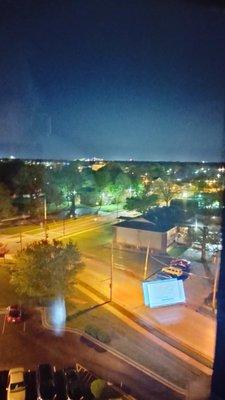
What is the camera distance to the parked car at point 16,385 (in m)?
2.49

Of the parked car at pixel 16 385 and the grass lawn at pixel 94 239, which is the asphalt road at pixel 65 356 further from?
the grass lawn at pixel 94 239

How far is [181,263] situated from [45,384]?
13.2 ft

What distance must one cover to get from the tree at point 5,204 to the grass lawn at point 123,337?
16.8 feet

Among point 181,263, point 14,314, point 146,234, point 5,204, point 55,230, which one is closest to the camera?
point 14,314

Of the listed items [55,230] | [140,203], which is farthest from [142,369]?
[140,203]

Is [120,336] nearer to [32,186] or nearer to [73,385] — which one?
[73,385]

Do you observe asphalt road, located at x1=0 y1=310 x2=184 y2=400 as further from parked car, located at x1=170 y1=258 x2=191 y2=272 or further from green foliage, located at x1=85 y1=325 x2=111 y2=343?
parked car, located at x1=170 y1=258 x2=191 y2=272

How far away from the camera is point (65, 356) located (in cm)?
329

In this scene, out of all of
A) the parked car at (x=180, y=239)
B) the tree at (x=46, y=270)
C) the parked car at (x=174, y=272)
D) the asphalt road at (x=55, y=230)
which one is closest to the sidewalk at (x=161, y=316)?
the parked car at (x=174, y=272)

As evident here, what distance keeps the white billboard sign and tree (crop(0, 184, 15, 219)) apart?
19.3 feet

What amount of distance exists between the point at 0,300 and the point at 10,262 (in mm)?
1857

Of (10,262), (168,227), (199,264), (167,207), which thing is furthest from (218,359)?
(167,207)

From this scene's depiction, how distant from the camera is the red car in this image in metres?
4.10

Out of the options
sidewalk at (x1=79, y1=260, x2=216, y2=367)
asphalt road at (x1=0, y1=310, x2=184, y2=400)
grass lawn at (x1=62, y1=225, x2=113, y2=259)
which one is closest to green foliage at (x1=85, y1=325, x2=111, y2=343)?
asphalt road at (x1=0, y1=310, x2=184, y2=400)
